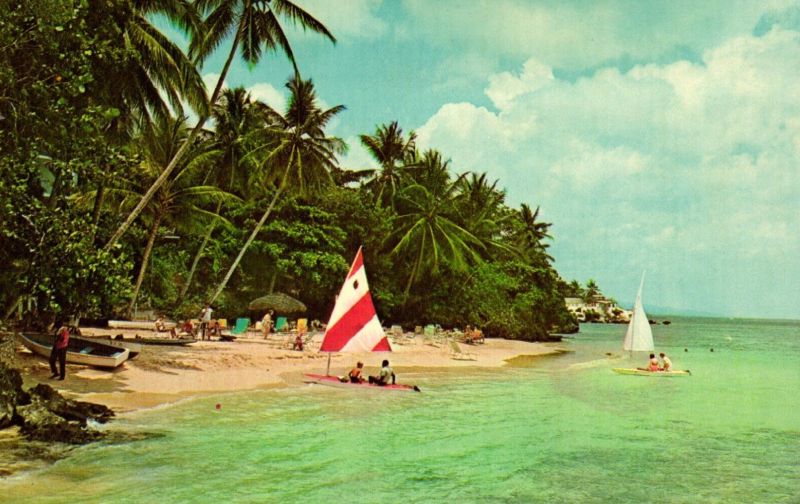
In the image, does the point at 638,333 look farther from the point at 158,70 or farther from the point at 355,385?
the point at 158,70

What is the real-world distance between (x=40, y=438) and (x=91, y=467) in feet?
5.26

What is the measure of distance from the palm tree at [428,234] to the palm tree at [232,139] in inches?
395

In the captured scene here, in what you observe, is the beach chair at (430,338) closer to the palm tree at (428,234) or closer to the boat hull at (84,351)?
the palm tree at (428,234)

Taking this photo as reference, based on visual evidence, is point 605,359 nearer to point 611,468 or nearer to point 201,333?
point 201,333

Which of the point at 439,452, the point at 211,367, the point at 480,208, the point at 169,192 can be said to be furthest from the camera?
the point at 480,208

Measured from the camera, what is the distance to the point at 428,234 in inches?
1467

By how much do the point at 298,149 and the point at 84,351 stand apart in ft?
51.5

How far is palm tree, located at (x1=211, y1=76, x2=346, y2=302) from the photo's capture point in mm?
29172

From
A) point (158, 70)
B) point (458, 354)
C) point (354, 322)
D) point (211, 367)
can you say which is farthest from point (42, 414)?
point (458, 354)

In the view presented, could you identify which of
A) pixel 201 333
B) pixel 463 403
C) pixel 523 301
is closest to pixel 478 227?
pixel 523 301

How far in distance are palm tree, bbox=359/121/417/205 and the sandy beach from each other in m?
14.1

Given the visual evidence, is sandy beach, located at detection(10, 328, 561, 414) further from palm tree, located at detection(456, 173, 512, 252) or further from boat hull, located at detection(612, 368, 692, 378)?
palm tree, located at detection(456, 173, 512, 252)

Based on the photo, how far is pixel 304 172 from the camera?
29391 millimetres

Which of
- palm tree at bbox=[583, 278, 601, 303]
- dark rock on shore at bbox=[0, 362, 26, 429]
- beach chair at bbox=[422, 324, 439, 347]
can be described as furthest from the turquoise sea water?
palm tree at bbox=[583, 278, 601, 303]
